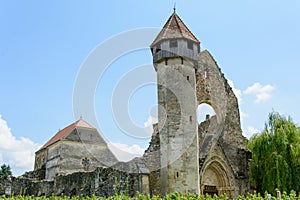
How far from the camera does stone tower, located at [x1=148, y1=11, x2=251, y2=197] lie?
1437 centimetres

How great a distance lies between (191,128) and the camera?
14938mm

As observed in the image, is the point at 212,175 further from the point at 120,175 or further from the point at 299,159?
the point at 120,175

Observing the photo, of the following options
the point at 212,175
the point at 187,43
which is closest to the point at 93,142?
the point at 212,175

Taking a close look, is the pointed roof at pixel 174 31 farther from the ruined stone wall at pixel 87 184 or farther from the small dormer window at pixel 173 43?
the ruined stone wall at pixel 87 184

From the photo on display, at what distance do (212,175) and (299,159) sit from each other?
4.49 m

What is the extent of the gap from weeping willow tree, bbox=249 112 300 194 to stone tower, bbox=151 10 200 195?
14.2ft

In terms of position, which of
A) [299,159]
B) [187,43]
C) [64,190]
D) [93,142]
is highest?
[187,43]

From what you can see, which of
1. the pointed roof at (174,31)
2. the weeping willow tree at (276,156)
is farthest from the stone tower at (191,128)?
the weeping willow tree at (276,156)

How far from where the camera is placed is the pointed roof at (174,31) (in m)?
16.1

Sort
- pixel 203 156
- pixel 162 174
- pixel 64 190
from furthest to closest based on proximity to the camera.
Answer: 1. pixel 64 190
2. pixel 203 156
3. pixel 162 174

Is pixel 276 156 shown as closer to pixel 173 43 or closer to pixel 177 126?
pixel 177 126

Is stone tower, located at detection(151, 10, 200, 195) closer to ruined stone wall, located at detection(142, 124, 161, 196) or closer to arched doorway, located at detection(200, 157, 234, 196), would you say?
ruined stone wall, located at detection(142, 124, 161, 196)

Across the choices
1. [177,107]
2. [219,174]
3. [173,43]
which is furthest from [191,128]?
[219,174]

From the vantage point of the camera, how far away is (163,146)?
14.7m
